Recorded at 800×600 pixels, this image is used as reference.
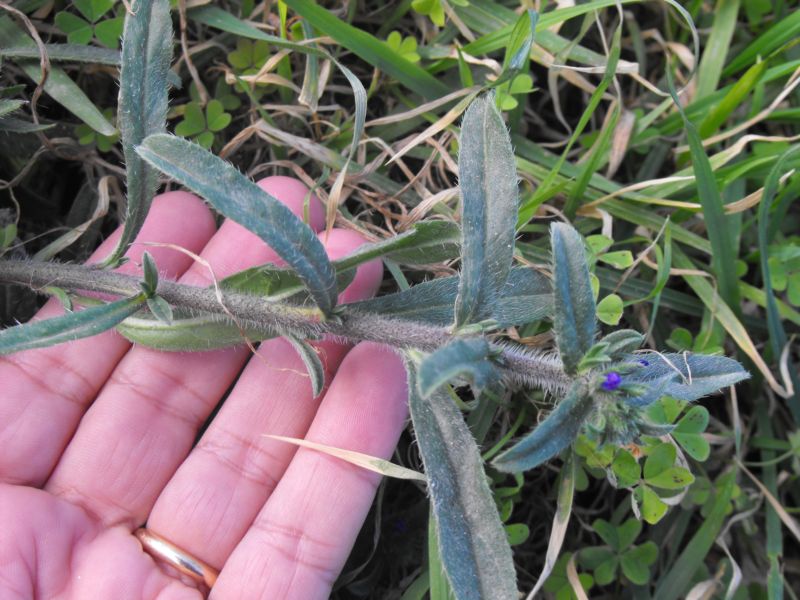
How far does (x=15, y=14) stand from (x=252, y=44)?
2.79 feet

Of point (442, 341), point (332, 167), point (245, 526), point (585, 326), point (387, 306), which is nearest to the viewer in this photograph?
point (585, 326)

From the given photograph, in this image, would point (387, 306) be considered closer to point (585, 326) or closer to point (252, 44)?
point (585, 326)

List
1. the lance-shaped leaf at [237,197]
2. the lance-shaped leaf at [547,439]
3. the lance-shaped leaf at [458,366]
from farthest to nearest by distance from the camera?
the lance-shaped leaf at [237,197] → the lance-shaped leaf at [547,439] → the lance-shaped leaf at [458,366]

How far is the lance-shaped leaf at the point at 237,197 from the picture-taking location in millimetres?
1935

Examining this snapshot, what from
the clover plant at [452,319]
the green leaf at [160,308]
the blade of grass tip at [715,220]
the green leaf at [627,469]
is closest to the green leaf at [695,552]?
the clover plant at [452,319]

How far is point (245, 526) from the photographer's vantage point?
2.60 meters

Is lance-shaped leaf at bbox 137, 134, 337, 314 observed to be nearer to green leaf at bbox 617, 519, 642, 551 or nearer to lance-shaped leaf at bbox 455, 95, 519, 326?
lance-shaped leaf at bbox 455, 95, 519, 326

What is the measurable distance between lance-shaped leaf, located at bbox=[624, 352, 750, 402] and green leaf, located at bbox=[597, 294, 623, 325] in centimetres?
28

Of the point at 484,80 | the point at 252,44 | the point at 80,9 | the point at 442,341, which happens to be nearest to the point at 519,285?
the point at 442,341

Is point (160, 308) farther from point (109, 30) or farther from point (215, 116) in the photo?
point (109, 30)

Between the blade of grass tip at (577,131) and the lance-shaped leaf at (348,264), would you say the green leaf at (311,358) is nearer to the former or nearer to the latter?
the lance-shaped leaf at (348,264)

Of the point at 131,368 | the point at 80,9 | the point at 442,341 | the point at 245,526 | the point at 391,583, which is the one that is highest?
the point at 80,9

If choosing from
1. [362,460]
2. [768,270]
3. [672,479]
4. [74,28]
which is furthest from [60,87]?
[768,270]

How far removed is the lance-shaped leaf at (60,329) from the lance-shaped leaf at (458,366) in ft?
Answer: 3.38
